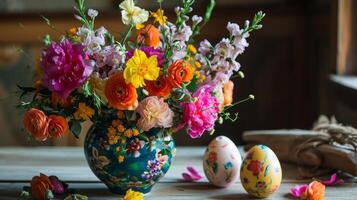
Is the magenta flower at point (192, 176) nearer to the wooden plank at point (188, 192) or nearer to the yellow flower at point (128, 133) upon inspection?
the wooden plank at point (188, 192)

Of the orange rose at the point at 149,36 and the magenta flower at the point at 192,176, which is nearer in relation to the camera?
the orange rose at the point at 149,36

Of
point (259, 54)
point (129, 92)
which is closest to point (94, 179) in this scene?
point (129, 92)

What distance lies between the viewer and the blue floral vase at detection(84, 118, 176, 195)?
1.09 m

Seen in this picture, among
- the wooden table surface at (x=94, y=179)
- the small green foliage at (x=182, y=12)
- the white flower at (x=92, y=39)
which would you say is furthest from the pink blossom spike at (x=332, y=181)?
the white flower at (x=92, y=39)

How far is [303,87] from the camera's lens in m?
2.67

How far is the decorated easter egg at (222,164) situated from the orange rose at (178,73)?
242 mm

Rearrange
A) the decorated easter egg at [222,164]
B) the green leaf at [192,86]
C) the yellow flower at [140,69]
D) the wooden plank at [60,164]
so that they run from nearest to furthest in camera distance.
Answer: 1. the yellow flower at [140,69]
2. the green leaf at [192,86]
3. the decorated easter egg at [222,164]
4. the wooden plank at [60,164]

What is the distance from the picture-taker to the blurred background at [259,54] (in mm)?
2598

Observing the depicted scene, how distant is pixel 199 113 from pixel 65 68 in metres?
0.26

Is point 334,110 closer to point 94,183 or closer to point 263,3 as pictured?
point 263,3

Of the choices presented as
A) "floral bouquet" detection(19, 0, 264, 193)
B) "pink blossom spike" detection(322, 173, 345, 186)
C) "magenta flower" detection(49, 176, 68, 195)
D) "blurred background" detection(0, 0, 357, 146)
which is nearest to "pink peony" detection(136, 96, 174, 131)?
"floral bouquet" detection(19, 0, 264, 193)

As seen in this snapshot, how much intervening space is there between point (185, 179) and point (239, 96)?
1465 mm

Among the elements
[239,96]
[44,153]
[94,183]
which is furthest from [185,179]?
[239,96]

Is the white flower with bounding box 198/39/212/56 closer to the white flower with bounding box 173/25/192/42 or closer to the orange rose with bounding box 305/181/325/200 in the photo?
the white flower with bounding box 173/25/192/42
